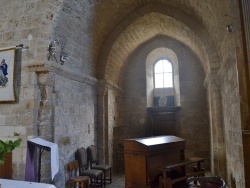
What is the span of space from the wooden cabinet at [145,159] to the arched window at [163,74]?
153 inches

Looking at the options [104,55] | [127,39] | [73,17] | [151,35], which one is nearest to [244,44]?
[73,17]

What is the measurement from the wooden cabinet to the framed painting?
240cm

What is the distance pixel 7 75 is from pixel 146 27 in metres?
4.40

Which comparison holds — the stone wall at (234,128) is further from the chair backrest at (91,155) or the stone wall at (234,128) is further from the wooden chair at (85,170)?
the chair backrest at (91,155)

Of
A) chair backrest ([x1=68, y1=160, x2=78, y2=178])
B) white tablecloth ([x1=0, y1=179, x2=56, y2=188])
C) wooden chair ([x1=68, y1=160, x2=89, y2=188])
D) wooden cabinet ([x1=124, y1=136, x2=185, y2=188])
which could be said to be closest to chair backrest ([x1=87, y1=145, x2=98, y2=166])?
chair backrest ([x1=68, y1=160, x2=78, y2=178])

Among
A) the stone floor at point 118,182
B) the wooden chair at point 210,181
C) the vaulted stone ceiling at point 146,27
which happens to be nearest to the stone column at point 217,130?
the vaulted stone ceiling at point 146,27

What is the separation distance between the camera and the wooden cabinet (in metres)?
4.05

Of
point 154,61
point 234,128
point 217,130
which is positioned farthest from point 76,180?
point 154,61

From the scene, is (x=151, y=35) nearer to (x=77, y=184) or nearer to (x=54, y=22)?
(x=54, y=22)

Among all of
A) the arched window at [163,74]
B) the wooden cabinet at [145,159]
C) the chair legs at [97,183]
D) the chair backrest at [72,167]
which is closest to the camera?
the wooden cabinet at [145,159]

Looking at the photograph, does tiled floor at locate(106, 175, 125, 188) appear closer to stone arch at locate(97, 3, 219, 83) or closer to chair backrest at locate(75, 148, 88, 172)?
chair backrest at locate(75, 148, 88, 172)

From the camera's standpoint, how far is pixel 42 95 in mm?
4266

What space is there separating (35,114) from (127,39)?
401 centimetres

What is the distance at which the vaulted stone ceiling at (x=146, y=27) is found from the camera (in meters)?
5.33
